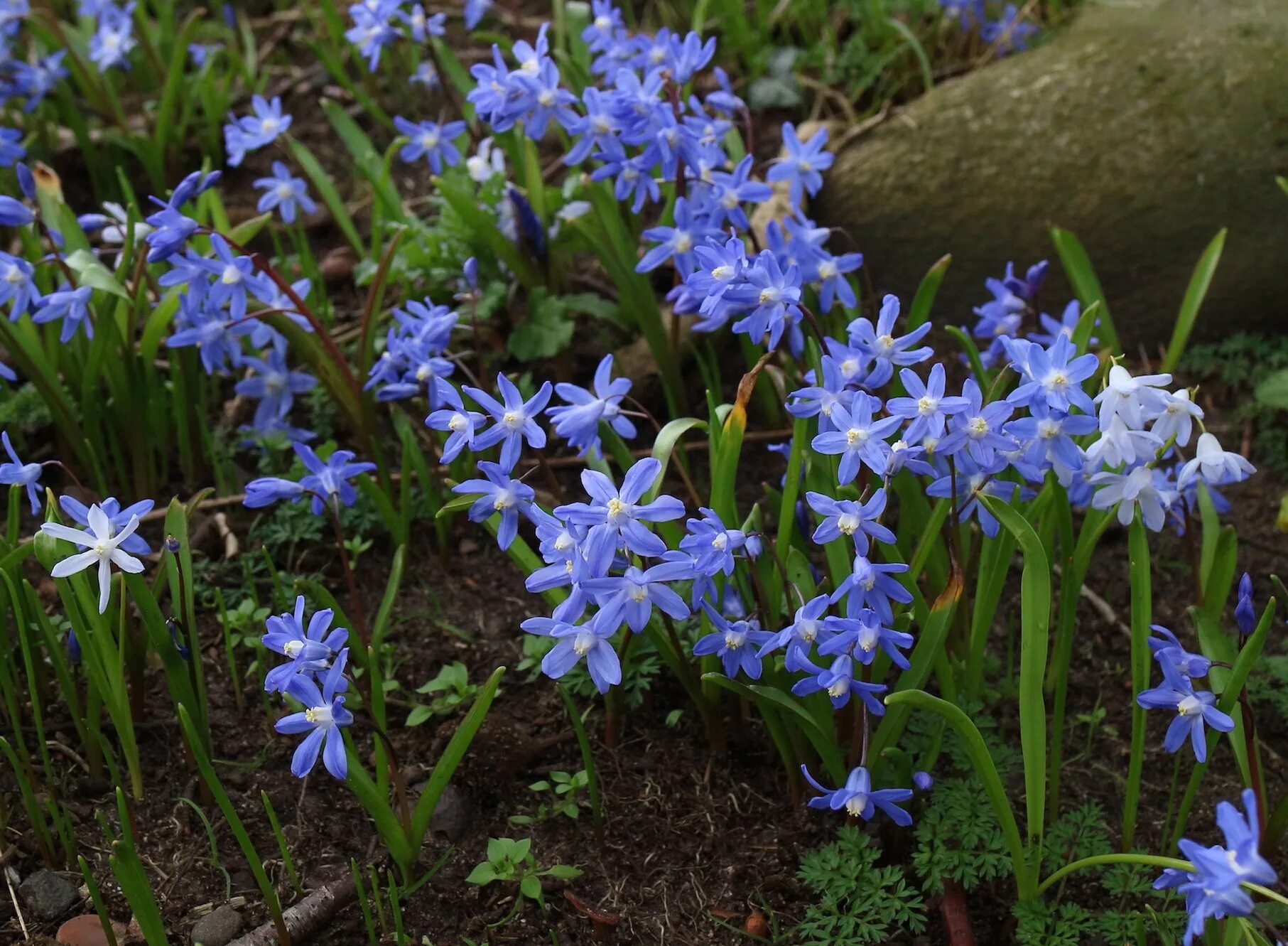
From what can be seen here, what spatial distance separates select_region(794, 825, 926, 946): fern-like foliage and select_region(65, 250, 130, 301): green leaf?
2.02 metres

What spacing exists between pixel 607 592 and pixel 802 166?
1.60 m

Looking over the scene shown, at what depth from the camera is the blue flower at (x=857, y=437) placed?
6.65 feet

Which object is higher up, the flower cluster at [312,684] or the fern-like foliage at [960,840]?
the flower cluster at [312,684]

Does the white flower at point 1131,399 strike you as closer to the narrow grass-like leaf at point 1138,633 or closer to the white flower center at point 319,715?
the narrow grass-like leaf at point 1138,633

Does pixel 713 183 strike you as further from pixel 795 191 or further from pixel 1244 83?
pixel 1244 83

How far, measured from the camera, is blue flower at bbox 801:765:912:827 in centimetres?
206

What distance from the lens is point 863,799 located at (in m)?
2.08

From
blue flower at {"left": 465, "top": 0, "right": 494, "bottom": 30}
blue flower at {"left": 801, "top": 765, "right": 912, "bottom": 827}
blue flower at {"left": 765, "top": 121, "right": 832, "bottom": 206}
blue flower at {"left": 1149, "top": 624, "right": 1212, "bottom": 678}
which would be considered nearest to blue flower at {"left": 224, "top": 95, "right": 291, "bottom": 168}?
blue flower at {"left": 465, "top": 0, "right": 494, "bottom": 30}

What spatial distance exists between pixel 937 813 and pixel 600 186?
1.86m

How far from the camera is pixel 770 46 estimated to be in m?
Answer: 4.45

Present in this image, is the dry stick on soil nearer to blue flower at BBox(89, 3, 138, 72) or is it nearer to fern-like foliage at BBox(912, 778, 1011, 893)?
fern-like foliage at BBox(912, 778, 1011, 893)

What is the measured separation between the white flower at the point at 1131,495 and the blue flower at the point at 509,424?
41.2 inches

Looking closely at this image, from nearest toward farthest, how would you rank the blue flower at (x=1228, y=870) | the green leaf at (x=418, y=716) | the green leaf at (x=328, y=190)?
the blue flower at (x=1228, y=870)
the green leaf at (x=418, y=716)
the green leaf at (x=328, y=190)

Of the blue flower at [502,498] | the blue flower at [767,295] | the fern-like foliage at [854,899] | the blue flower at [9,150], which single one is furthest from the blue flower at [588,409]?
the blue flower at [9,150]
